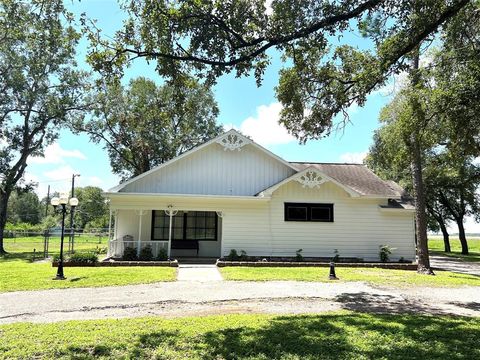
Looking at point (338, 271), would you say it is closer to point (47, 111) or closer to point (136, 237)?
point (136, 237)

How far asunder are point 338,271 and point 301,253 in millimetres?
3310

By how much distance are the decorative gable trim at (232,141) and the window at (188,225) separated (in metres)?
3.49

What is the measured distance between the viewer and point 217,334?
605 cm

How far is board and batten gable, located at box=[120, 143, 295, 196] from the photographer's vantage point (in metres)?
18.5

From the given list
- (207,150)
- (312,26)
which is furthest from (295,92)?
(207,150)

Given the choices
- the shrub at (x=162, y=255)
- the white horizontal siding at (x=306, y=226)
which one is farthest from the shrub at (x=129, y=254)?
the white horizontal siding at (x=306, y=226)

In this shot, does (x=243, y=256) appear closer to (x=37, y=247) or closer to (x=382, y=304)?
(x=382, y=304)

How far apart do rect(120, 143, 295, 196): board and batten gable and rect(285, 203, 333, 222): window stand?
1682mm

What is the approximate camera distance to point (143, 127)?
32.9m

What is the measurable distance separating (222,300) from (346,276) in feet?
19.4

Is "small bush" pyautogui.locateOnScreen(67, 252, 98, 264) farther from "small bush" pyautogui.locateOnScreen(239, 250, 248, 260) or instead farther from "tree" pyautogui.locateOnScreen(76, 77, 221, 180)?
"tree" pyautogui.locateOnScreen(76, 77, 221, 180)

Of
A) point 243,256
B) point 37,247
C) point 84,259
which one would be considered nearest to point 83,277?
point 84,259

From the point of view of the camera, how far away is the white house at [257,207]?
17.8 meters

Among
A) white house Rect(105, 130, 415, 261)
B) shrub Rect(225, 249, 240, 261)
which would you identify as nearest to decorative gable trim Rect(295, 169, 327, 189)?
white house Rect(105, 130, 415, 261)
